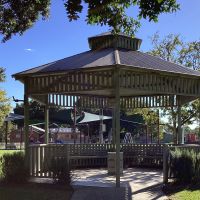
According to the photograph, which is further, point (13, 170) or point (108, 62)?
point (108, 62)

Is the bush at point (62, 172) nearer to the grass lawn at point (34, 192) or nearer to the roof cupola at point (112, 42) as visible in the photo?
the grass lawn at point (34, 192)

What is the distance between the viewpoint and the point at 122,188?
11.4 metres

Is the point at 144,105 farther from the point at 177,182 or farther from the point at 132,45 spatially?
the point at 177,182

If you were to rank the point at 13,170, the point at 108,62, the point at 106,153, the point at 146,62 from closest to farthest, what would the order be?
the point at 13,170
the point at 108,62
the point at 146,62
the point at 106,153

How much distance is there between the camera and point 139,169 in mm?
16891

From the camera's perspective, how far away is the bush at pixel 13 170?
11.9 meters

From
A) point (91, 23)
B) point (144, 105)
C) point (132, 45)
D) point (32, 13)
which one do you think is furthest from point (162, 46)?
point (91, 23)

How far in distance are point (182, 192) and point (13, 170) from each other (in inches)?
174

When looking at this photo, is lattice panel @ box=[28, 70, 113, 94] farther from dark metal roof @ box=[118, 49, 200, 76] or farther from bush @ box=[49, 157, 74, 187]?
bush @ box=[49, 157, 74, 187]


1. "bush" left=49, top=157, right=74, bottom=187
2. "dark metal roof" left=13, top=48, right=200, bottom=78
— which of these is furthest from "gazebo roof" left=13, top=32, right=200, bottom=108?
"bush" left=49, top=157, right=74, bottom=187

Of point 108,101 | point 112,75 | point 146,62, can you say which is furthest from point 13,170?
point 108,101

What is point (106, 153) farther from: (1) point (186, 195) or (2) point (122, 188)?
(1) point (186, 195)

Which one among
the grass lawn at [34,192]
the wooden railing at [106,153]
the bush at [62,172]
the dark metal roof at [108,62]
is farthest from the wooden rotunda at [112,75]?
the wooden railing at [106,153]

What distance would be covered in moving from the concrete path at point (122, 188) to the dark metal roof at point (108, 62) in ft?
10.3
